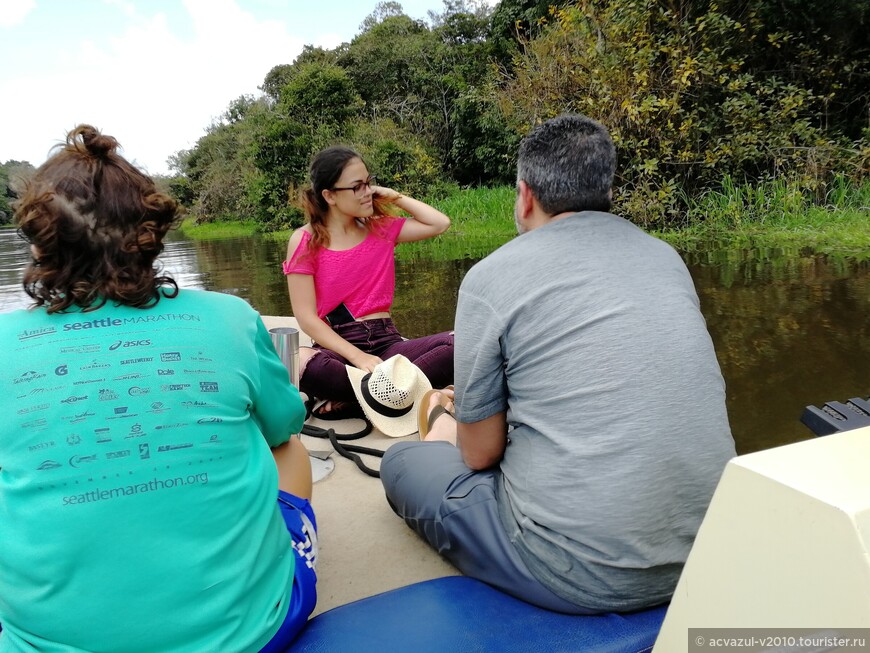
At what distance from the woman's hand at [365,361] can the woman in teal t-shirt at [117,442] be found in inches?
58.4

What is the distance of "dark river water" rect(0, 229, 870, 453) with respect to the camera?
2998mm

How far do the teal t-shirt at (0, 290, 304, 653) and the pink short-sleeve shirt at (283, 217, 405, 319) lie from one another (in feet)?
5.54

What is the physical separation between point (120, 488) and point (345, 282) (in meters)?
1.87

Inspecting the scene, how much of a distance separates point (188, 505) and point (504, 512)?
2.19 feet

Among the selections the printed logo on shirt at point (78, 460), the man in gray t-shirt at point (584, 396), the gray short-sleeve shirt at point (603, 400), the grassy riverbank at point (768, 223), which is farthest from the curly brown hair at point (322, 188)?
the grassy riverbank at point (768, 223)

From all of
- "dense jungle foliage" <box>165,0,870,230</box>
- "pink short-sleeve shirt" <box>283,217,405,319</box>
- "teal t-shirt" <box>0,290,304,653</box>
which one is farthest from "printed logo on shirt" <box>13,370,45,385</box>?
"dense jungle foliage" <box>165,0,870,230</box>

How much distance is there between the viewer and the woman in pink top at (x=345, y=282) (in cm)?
262

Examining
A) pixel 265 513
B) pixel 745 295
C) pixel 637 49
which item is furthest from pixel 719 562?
pixel 637 49

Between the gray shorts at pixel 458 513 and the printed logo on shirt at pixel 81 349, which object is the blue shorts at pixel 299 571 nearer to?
the gray shorts at pixel 458 513

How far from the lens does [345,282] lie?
276cm

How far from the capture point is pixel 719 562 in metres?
0.83

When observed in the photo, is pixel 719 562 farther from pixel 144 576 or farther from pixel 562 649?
pixel 144 576

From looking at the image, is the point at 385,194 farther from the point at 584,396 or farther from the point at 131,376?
the point at 131,376

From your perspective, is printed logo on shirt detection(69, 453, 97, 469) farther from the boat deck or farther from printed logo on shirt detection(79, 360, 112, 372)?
the boat deck
